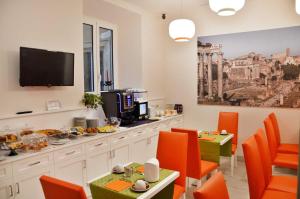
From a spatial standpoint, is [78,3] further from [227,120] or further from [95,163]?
[227,120]

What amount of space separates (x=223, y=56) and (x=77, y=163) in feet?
11.0

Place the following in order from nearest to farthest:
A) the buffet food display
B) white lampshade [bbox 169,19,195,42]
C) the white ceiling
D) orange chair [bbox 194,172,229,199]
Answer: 1. orange chair [bbox 194,172,229,199]
2. the buffet food display
3. white lampshade [bbox 169,19,195,42]
4. the white ceiling

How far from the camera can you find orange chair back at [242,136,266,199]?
2.16 m

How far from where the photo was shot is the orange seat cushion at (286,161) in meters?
3.40

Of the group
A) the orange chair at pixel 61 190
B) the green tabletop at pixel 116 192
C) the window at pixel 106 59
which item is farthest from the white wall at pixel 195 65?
the orange chair at pixel 61 190

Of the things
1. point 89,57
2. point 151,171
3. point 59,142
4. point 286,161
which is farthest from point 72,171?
point 286,161

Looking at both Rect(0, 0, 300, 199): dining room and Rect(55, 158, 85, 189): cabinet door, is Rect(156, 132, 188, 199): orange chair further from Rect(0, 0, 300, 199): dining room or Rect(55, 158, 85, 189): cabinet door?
Rect(55, 158, 85, 189): cabinet door

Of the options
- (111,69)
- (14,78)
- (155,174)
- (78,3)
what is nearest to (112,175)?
(155,174)

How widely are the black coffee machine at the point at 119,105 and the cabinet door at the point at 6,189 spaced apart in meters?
2.01

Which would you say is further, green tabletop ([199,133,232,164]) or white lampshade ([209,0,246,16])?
green tabletop ([199,133,232,164])

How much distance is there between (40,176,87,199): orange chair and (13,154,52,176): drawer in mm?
1061

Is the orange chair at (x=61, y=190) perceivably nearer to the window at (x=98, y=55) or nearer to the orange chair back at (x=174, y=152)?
the orange chair back at (x=174, y=152)

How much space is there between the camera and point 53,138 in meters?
3.08

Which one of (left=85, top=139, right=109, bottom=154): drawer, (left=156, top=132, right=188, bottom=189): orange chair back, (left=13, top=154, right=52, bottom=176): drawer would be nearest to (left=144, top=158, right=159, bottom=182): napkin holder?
(left=156, top=132, right=188, bottom=189): orange chair back
